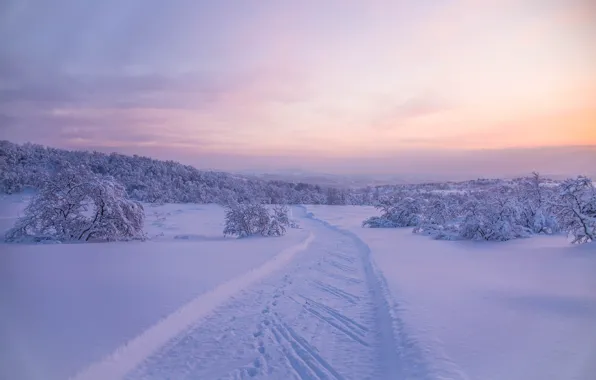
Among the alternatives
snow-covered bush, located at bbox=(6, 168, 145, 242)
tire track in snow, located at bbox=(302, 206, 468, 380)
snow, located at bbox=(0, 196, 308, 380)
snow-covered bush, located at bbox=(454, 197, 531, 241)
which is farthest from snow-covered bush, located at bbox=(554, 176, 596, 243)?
snow-covered bush, located at bbox=(6, 168, 145, 242)

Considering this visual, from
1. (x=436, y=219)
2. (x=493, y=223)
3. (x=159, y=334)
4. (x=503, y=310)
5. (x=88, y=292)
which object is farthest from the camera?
(x=436, y=219)

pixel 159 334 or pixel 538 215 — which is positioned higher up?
pixel 538 215

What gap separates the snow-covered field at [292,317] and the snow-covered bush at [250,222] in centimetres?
816

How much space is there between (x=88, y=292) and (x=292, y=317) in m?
3.98

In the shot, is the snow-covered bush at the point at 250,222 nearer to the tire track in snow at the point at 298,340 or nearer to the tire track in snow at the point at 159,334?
the tire track in snow at the point at 159,334

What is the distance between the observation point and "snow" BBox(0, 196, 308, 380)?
194 inches

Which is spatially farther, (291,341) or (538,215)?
(538,215)

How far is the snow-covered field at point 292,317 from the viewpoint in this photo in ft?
16.3

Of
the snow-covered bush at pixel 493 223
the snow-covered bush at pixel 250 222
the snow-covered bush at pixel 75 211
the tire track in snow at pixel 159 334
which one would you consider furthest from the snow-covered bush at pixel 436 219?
the snow-covered bush at pixel 75 211

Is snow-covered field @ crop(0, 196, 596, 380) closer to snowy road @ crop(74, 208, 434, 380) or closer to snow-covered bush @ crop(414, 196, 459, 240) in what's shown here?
snowy road @ crop(74, 208, 434, 380)

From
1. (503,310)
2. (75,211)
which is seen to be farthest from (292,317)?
(75,211)

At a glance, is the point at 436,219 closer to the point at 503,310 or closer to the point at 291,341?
the point at 503,310

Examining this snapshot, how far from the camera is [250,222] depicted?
21.3 meters

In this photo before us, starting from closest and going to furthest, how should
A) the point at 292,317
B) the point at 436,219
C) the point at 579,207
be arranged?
the point at 292,317, the point at 579,207, the point at 436,219
